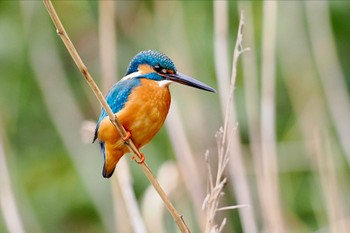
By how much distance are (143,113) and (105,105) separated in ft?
1.64

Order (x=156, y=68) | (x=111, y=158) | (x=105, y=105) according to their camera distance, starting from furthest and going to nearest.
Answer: (x=111, y=158) → (x=156, y=68) → (x=105, y=105)

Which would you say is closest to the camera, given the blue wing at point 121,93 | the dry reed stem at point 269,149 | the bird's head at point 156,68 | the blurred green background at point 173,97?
the bird's head at point 156,68

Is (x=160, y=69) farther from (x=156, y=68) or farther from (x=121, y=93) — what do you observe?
(x=121, y=93)

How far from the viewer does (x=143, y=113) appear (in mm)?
2578

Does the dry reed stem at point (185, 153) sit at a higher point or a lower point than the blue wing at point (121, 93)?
lower

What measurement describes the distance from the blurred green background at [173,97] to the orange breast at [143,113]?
3.58ft

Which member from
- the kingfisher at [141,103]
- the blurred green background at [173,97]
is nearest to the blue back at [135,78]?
the kingfisher at [141,103]

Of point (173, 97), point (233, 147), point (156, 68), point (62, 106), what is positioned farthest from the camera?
point (62, 106)

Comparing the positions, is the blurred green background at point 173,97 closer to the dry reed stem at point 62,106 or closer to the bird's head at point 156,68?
the dry reed stem at point 62,106

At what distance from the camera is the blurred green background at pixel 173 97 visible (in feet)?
12.7

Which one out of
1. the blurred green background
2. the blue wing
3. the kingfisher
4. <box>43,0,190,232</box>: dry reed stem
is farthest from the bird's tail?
the blurred green background

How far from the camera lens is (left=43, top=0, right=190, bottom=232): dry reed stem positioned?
197cm

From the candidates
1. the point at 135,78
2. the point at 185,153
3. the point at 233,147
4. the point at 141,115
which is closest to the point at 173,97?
the point at 185,153

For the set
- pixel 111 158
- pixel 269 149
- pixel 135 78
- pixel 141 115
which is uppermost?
pixel 135 78
